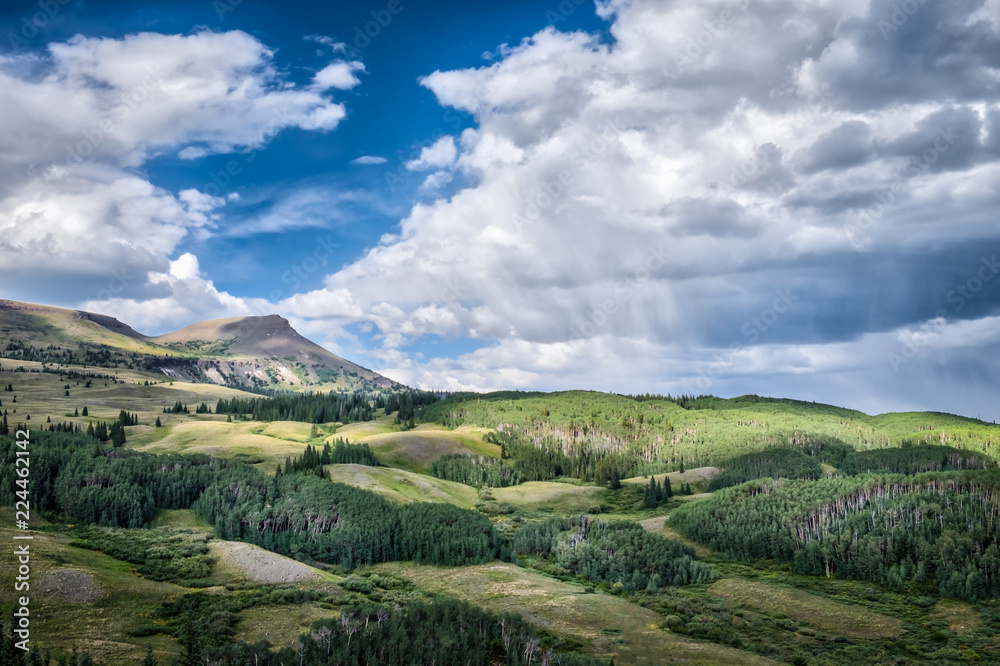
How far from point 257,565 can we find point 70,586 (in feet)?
110

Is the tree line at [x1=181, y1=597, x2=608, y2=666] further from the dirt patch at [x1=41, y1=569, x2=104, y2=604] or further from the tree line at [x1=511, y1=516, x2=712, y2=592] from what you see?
the tree line at [x1=511, y1=516, x2=712, y2=592]

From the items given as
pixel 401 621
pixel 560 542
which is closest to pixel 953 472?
pixel 560 542

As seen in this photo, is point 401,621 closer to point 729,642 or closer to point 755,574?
point 729,642

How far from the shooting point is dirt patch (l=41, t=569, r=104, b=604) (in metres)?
79.2

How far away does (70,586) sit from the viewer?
8144 cm

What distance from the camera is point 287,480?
16738 centimetres

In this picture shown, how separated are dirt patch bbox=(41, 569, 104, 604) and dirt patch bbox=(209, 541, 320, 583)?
2643 centimetres

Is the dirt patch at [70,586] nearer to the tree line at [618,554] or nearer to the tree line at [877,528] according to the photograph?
the tree line at [618,554]

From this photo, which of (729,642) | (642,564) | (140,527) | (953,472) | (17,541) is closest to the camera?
(17,541)

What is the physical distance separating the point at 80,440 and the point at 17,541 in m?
87.4

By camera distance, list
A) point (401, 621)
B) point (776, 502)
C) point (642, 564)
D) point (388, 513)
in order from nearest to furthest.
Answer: point (401, 621) → point (642, 564) → point (388, 513) → point (776, 502)

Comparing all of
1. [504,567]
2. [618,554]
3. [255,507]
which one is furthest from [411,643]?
[255,507]

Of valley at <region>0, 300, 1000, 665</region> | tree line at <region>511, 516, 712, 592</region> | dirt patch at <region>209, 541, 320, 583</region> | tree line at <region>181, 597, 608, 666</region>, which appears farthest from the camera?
tree line at <region>511, 516, 712, 592</region>

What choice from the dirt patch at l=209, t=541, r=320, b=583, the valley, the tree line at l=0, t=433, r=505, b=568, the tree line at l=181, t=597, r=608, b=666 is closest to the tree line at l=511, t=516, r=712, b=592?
the valley
